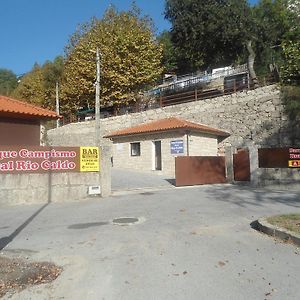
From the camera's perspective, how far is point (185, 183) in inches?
795

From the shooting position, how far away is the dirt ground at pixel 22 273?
17.9ft

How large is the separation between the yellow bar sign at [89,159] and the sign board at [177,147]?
11.3 m

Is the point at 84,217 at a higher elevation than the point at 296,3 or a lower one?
lower

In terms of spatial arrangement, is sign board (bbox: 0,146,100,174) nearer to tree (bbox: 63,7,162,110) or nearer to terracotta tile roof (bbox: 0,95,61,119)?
terracotta tile roof (bbox: 0,95,61,119)

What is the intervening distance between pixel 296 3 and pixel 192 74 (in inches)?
529

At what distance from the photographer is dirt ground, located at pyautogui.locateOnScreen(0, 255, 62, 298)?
545cm

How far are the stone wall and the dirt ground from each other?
22.3 meters

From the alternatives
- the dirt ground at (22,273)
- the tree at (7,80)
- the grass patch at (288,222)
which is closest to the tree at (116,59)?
the grass patch at (288,222)

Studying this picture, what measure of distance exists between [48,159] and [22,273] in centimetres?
893

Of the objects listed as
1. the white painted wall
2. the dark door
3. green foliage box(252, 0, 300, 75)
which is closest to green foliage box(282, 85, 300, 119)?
the white painted wall

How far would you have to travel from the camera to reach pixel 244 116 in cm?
2861

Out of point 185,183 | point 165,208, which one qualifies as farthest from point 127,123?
point 165,208

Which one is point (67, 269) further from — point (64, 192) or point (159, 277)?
point (64, 192)

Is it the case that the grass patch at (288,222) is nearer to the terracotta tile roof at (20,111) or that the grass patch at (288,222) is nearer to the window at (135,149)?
the terracotta tile roof at (20,111)
